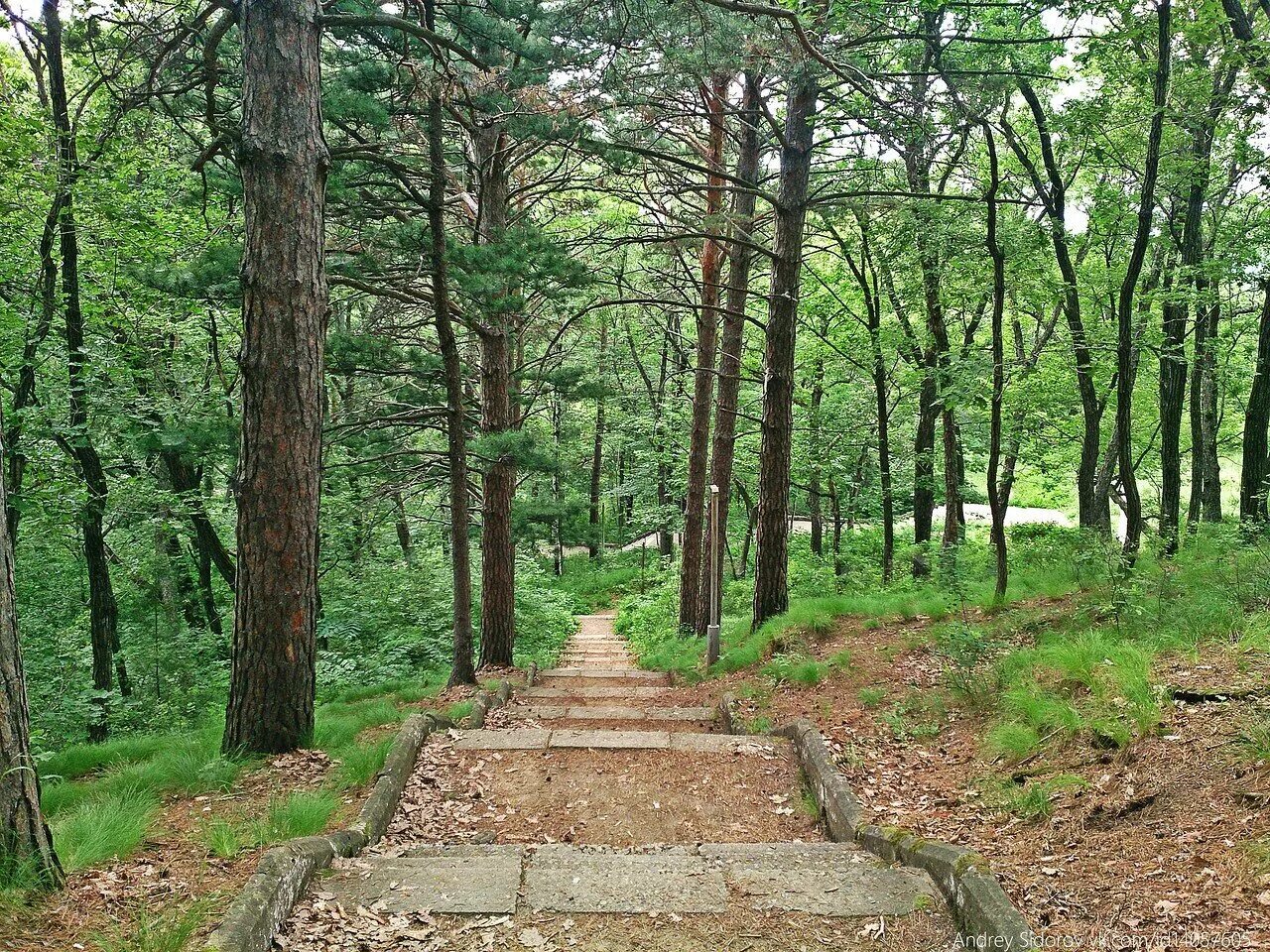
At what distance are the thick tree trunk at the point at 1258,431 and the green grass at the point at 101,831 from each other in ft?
40.0

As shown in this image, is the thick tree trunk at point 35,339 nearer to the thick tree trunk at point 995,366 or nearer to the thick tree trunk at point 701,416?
the thick tree trunk at point 701,416

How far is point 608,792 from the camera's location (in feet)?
18.5

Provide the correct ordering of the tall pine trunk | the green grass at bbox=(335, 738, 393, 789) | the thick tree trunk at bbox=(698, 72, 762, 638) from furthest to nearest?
1. the thick tree trunk at bbox=(698, 72, 762, 638)
2. the tall pine trunk
3. the green grass at bbox=(335, 738, 393, 789)

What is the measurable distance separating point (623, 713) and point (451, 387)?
13.9 feet

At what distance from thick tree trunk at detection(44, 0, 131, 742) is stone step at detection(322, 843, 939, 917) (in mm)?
7596

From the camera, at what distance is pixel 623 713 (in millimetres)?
8078

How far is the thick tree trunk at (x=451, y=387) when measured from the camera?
813 centimetres

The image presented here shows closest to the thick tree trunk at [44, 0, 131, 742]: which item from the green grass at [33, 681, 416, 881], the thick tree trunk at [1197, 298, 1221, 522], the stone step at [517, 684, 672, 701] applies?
the green grass at [33, 681, 416, 881]

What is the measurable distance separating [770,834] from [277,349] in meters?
4.70

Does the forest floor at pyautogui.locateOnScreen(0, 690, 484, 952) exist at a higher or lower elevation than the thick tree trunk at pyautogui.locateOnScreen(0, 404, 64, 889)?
lower

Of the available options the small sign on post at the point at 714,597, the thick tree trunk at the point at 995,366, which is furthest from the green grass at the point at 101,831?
the thick tree trunk at the point at 995,366

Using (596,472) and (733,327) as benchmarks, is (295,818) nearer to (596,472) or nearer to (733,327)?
(733,327)

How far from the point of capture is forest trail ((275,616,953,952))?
3.31m

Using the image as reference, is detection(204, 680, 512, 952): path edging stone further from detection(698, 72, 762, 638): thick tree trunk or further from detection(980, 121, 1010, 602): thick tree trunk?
detection(698, 72, 762, 638): thick tree trunk
